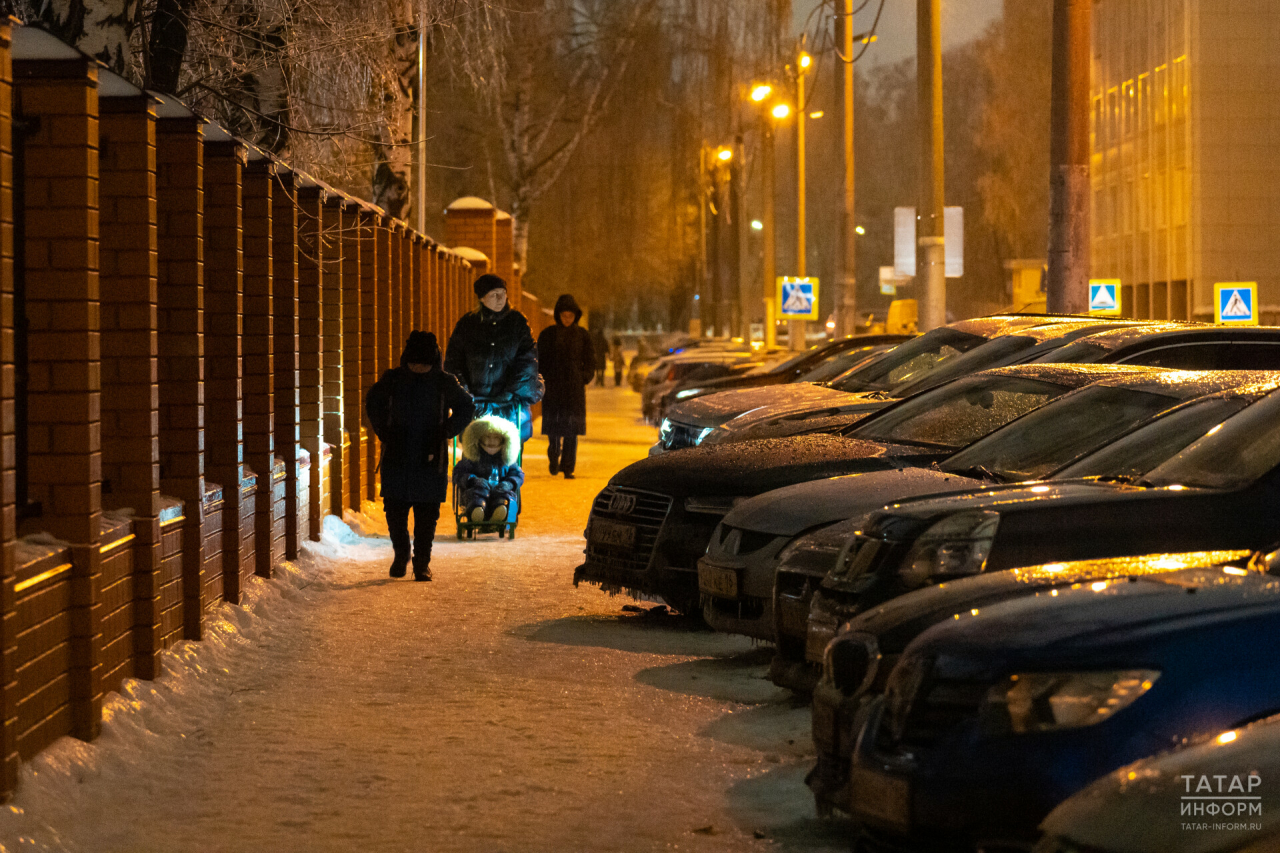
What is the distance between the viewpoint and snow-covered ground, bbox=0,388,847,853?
208 inches

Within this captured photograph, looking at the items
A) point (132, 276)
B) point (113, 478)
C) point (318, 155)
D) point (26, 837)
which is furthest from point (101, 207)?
point (318, 155)

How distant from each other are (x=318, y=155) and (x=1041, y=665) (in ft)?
41.5

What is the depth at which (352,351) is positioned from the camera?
46.9 ft

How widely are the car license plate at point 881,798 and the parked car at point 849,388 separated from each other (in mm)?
7840

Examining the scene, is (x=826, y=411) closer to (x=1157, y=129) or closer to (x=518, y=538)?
(x=518, y=538)

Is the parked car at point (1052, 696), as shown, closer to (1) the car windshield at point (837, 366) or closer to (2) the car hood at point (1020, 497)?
(2) the car hood at point (1020, 497)

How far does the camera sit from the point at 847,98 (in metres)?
27.5

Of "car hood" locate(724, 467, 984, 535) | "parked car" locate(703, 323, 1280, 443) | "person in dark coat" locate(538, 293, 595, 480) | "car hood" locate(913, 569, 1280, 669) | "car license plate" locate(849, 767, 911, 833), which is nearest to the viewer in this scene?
"car hood" locate(913, 569, 1280, 669)

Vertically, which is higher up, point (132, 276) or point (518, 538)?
point (132, 276)

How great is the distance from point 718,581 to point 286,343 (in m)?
4.21

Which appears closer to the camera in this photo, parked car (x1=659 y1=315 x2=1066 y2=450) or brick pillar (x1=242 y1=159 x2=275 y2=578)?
brick pillar (x1=242 y1=159 x2=275 y2=578)

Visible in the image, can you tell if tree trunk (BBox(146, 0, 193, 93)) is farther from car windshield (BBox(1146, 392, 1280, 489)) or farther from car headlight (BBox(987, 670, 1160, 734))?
car headlight (BBox(987, 670, 1160, 734))

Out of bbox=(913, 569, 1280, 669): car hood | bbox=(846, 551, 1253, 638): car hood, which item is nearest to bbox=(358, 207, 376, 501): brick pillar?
bbox=(846, 551, 1253, 638): car hood

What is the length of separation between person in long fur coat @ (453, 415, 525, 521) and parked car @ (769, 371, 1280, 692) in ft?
19.2
